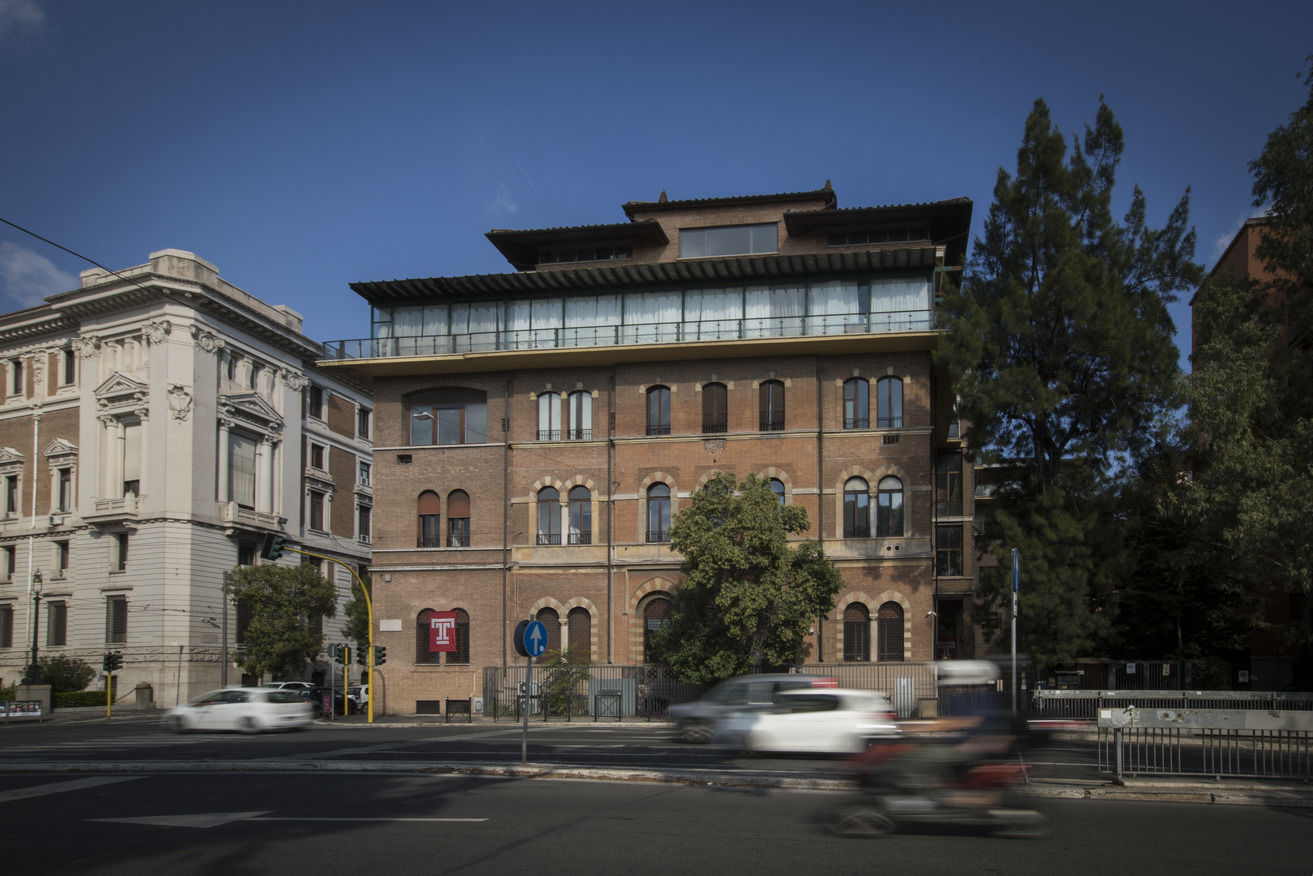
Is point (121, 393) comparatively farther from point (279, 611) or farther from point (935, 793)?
point (935, 793)

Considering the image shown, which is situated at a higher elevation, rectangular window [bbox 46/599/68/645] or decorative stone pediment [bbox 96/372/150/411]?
decorative stone pediment [bbox 96/372/150/411]

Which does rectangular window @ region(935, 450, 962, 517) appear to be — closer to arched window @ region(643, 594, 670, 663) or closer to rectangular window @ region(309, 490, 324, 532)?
arched window @ region(643, 594, 670, 663)

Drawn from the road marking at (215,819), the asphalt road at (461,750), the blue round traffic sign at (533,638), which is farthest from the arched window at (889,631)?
the road marking at (215,819)

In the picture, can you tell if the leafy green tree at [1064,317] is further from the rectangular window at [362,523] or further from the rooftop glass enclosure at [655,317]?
the rectangular window at [362,523]

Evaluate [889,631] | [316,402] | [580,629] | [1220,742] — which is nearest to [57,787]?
[1220,742]

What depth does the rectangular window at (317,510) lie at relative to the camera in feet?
242

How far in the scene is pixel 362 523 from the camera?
7950cm

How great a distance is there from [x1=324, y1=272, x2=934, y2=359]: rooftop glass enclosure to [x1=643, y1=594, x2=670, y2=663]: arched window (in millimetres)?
9471

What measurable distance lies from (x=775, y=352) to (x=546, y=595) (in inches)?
479

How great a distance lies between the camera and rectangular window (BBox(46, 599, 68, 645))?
6369 centimetres

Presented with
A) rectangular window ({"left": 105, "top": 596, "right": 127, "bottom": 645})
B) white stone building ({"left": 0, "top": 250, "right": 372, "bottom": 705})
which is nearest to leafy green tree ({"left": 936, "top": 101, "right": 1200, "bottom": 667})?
white stone building ({"left": 0, "top": 250, "right": 372, "bottom": 705})

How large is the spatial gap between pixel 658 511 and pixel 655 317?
725 centimetres

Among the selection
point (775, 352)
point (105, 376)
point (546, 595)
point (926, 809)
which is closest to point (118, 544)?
point (105, 376)

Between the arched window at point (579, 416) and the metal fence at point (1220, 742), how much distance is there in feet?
89.9
